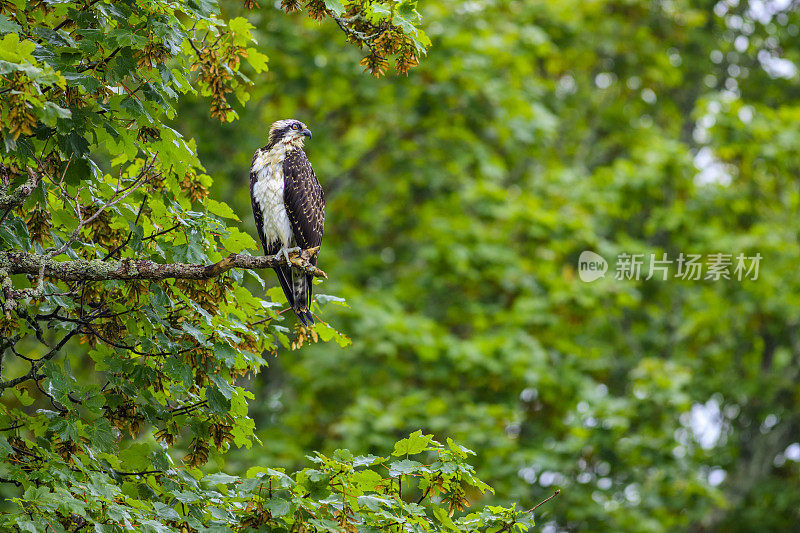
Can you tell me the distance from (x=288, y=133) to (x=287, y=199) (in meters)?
0.53

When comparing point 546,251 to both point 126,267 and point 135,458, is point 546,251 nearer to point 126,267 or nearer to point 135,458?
point 135,458

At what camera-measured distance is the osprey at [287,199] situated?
5691 mm

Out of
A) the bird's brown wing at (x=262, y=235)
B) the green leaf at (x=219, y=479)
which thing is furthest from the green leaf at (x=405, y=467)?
the bird's brown wing at (x=262, y=235)

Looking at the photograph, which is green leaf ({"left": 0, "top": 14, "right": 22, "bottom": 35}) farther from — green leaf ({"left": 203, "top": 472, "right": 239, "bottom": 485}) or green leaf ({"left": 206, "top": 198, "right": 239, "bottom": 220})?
green leaf ({"left": 203, "top": 472, "right": 239, "bottom": 485})

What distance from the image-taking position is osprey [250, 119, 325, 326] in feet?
18.7

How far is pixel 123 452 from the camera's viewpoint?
14.3 feet

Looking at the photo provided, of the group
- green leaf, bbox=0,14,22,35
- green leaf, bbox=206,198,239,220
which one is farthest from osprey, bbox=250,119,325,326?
green leaf, bbox=0,14,22,35

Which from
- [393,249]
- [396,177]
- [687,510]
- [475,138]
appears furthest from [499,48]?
[687,510]

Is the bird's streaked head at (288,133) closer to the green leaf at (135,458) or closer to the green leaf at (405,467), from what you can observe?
the green leaf at (135,458)

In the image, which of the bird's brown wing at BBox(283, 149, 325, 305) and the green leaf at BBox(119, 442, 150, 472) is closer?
the green leaf at BBox(119, 442, 150, 472)

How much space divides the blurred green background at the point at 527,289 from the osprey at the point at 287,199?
4444mm

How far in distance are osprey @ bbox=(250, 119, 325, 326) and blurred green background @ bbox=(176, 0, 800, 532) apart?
4444 millimetres

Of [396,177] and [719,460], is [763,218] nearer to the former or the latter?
[719,460]

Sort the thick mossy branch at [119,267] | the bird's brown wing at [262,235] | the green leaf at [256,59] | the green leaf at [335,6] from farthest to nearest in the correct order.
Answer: the bird's brown wing at [262,235] → the green leaf at [256,59] → the green leaf at [335,6] → the thick mossy branch at [119,267]
